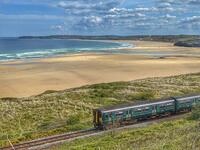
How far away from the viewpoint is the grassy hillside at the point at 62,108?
882 inches

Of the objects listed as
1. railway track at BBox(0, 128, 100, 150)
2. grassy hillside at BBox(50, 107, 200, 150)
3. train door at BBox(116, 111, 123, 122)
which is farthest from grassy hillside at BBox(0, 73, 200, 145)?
grassy hillside at BBox(50, 107, 200, 150)

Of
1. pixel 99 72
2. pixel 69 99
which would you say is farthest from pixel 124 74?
pixel 69 99

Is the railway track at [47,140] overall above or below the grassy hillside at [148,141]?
below

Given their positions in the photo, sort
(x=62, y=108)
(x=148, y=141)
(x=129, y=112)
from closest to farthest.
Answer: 1. (x=148, y=141)
2. (x=129, y=112)
3. (x=62, y=108)

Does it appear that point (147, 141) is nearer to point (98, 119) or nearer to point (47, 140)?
point (98, 119)

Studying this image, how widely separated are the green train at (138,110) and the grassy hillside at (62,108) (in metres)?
2.87

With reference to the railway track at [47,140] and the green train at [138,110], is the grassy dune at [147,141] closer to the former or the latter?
the railway track at [47,140]

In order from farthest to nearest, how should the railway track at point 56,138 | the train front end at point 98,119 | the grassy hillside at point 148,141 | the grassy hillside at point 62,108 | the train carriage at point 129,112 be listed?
the grassy hillside at point 62,108 < the train carriage at point 129,112 < the train front end at point 98,119 < the railway track at point 56,138 < the grassy hillside at point 148,141

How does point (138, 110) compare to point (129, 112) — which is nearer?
point (129, 112)

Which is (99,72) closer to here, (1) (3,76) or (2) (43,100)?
(1) (3,76)

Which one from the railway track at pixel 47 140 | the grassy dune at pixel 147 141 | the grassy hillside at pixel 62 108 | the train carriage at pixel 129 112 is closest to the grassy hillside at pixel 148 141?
the grassy dune at pixel 147 141

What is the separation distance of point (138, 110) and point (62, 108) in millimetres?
11747

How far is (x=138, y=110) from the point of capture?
73.5ft

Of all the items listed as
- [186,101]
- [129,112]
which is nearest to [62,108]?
[129,112]
